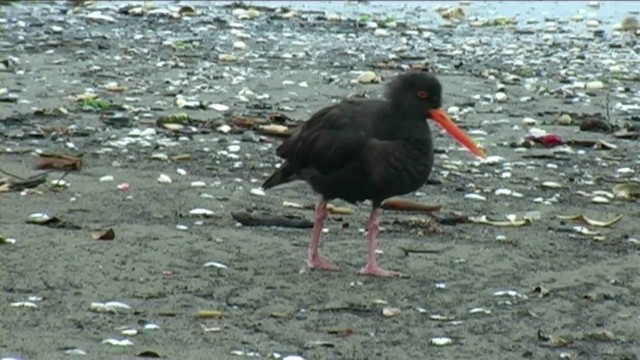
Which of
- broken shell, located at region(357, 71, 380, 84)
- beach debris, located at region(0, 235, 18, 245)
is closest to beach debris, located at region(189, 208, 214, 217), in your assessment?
beach debris, located at region(0, 235, 18, 245)

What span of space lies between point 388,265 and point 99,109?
13.0 ft

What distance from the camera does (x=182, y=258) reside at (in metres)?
6.79

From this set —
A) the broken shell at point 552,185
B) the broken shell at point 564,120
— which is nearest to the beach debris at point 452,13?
the broken shell at point 564,120

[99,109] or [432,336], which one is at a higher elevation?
[432,336]

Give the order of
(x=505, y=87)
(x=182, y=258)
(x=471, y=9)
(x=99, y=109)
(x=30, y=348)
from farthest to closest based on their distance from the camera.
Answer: (x=471, y=9) → (x=505, y=87) → (x=99, y=109) → (x=182, y=258) → (x=30, y=348)

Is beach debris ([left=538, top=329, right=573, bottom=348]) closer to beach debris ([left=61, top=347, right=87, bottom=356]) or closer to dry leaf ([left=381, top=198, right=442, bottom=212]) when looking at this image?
beach debris ([left=61, top=347, right=87, bottom=356])

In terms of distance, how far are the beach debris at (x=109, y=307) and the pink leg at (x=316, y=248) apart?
3.47 ft

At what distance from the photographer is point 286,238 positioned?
24.0 feet

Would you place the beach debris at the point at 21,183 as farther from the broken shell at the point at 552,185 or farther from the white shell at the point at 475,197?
the broken shell at the point at 552,185

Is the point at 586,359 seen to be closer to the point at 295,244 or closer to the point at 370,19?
the point at 295,244

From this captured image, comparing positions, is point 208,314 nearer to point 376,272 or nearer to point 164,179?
point 376,272

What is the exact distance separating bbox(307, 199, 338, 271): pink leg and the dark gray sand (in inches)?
2.9

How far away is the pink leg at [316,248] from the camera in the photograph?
266 inches

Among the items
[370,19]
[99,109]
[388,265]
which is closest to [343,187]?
[388,265]
